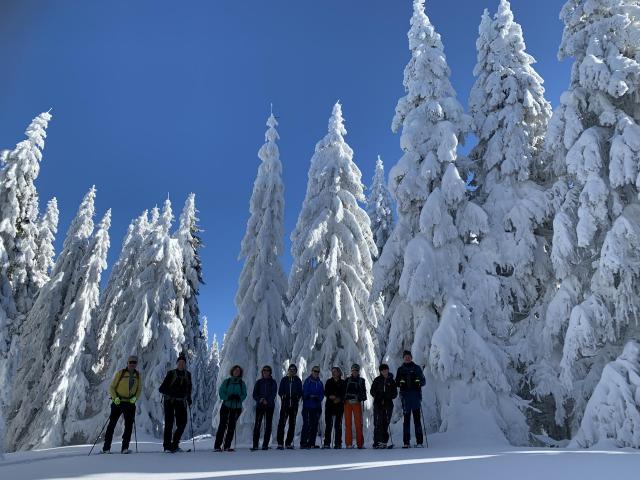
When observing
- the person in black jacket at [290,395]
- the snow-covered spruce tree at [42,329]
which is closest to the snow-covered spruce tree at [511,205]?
the person in black jacket at [290,395]

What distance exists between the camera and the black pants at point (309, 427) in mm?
11906

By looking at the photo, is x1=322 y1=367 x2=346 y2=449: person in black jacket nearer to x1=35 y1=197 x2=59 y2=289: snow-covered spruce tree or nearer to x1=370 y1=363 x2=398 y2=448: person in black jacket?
x1=370 y1=363 x2=398 y2=448: person in black jacket

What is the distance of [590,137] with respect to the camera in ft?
43.0

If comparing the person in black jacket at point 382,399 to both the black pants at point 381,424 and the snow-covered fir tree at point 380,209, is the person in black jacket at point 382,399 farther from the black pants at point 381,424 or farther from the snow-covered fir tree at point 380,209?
the snow-covered fir tree at point 380,209

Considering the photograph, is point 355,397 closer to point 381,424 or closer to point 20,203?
point 381,424

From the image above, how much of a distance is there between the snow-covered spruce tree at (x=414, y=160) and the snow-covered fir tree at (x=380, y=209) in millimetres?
12850

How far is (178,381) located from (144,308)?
1731cm

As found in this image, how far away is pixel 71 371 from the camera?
27.5 m

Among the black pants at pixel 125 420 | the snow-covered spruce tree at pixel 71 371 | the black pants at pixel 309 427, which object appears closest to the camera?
the black pants at pixel 125 420

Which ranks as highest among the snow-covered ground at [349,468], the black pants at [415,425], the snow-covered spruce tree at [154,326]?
the snow-covered spruce tree at [154,326]

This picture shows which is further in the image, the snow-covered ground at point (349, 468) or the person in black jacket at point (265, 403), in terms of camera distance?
the person in black jacket at point (265, 403)

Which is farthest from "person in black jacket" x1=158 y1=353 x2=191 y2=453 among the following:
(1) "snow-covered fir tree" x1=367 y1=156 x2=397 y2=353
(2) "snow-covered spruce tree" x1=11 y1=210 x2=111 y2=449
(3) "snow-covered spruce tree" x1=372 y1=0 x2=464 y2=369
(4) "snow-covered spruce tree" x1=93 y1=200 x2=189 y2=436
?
(1) "snow-covered fir tree" x1=367 y1=156 x2=397 y2=353

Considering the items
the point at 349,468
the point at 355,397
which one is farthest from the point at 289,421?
the point at 349,468

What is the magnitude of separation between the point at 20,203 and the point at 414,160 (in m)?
17.7
